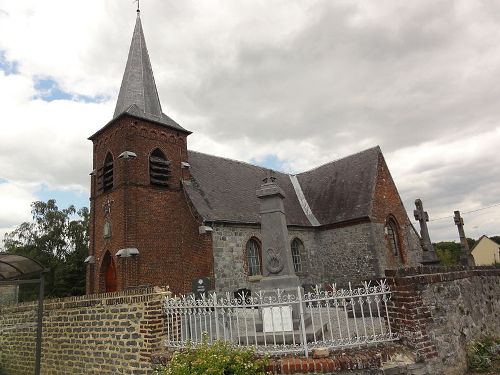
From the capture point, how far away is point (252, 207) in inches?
713

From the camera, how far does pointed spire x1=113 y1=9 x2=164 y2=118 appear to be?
17969 mm

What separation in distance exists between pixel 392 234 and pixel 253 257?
8.47m

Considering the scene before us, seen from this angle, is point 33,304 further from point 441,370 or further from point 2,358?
point 441,370

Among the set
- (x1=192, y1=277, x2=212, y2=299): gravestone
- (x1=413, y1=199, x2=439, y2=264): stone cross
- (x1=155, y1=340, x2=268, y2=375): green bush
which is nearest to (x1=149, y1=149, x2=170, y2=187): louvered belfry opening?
(x1=192, y1=277, x2=212, y2=299): gravestone

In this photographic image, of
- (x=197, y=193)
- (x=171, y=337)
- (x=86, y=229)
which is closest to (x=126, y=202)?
(x=197, y=193)

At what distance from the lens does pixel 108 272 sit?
53.0 feet

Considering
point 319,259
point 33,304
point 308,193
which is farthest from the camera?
point 308,193

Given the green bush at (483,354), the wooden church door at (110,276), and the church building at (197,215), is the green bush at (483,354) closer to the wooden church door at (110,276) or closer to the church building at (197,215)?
the church building at (197,215)

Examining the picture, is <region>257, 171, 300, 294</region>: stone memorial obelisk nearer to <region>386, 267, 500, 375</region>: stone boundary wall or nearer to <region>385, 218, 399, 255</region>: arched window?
<region>386, 267, 500, 375</region>: stone boundary wall

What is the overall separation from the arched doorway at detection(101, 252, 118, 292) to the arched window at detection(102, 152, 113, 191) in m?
3.05

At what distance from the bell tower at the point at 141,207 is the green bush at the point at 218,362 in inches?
355

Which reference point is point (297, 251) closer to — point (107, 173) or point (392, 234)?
point (392, 234)

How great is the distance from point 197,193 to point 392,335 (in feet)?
40.4

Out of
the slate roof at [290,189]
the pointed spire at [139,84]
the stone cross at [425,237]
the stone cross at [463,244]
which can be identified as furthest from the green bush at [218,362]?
the stone cross at [463,244]
